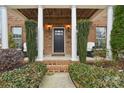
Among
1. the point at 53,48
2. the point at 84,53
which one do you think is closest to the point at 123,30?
the point at 84,53

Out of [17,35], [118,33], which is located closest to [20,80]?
[118,33]

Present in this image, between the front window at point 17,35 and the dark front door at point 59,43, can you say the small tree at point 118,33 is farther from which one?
the front window at point 17,35

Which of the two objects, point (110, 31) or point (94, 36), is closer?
point (110, 31)

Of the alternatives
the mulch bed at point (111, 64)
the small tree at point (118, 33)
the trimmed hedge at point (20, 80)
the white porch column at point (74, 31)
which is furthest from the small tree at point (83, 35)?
the trimmed hedge at point (20, 80)

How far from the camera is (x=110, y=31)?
11.8m

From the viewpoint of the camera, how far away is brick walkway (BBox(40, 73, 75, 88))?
26.9 feet

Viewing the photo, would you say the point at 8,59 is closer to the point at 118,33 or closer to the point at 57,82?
the point at 57,82

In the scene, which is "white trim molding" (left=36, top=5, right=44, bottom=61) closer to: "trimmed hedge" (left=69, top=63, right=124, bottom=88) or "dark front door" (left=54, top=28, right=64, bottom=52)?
"trimmed hedge" (left=69, top=63, right=124, bottom=88)

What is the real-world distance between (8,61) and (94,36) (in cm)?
940

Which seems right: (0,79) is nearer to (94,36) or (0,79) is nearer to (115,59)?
(115,59)

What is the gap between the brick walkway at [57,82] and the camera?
8.20m

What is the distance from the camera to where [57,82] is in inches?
344

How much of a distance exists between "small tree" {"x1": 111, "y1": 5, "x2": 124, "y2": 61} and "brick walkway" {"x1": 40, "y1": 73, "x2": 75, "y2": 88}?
2.76 meters

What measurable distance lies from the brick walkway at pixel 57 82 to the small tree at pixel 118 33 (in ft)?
9.06
